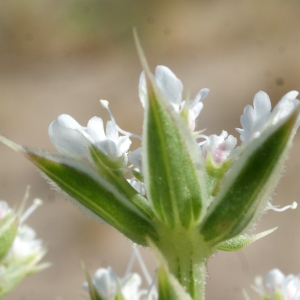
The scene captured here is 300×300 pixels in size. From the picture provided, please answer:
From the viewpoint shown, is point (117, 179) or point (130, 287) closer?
point (117, 179)

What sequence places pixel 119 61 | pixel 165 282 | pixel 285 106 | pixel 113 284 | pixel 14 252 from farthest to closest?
pixel 119 61 → pixel 14 252 → pixel 113 284 → pixel 285 106 → pixel 165 282

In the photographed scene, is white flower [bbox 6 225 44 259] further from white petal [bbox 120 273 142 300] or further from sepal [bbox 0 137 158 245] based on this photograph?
sepal [bbox 0 137 158 245]

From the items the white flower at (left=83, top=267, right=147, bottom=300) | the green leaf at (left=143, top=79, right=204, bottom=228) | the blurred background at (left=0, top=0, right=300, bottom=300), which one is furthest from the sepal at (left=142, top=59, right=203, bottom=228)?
the blurred background at (left=0, top=0, right=300, bottom=300)

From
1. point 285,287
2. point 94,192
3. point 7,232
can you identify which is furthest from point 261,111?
point 7,232

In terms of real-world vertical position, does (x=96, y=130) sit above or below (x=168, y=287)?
above

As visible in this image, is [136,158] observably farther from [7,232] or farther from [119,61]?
[119,61]

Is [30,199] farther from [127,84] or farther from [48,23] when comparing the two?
[48,23]

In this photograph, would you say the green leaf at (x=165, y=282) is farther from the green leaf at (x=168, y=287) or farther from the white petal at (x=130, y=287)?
the white petal at (x=130, y=287)
